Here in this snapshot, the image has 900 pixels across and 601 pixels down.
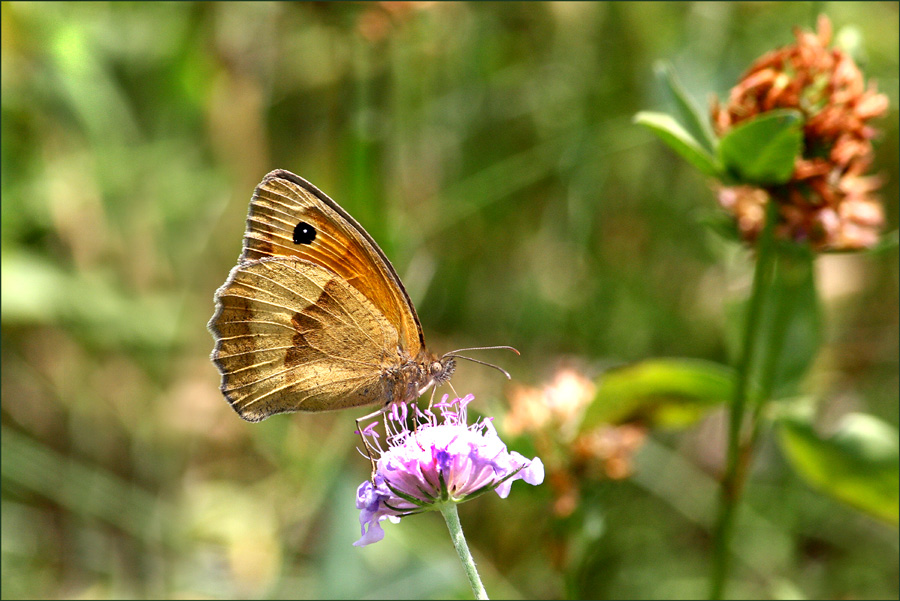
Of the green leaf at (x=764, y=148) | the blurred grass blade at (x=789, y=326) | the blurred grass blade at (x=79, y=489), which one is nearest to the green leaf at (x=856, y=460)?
the blurred grass blade at (x=789, y=326)

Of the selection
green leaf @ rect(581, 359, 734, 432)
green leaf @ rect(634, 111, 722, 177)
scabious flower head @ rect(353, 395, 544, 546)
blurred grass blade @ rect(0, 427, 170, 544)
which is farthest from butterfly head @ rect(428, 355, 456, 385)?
blurred grass blade @ rect(0, 427, 170, 544)

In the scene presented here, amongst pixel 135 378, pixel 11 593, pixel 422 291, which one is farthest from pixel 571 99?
pixel 11 593

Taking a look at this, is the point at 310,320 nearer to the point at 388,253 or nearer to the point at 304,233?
the point at 304,233

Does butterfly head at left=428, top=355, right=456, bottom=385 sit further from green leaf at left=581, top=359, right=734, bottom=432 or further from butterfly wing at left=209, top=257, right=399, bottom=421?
green leaf at left=581, top=359, right=734, bottom=432

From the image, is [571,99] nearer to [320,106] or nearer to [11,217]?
[320,106]

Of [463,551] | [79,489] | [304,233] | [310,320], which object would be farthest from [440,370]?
[79,489]

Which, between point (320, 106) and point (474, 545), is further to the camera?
point (320, 106)

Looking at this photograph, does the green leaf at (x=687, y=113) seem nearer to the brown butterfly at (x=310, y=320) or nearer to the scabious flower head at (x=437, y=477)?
the brown butterfly at (x=310, y=320)

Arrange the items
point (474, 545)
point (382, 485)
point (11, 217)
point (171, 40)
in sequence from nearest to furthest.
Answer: point (382, 485)
point (474, 545)
point (11, 217)
point (171, 40)
